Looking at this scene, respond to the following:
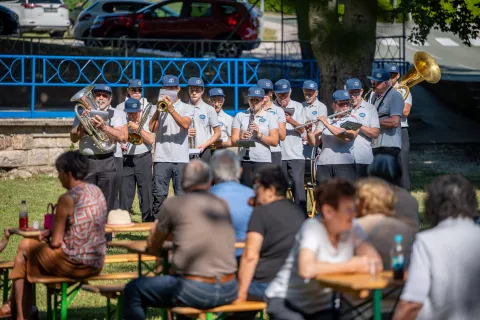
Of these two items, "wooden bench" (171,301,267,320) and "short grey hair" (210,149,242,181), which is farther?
"short grey hair" (210,149,242,181)

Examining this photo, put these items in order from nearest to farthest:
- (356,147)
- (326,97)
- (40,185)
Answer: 1. (356,147)
2. (40,185)
3. (326,97)

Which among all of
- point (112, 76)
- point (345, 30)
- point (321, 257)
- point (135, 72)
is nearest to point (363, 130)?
point (321, 257)

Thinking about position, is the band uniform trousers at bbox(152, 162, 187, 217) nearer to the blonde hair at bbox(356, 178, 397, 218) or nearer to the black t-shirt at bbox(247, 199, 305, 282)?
the black t-shirt at bbox(247, 199, 305, 282)

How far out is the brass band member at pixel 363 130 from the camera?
33.4 feet

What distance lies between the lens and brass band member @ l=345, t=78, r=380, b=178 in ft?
33.4

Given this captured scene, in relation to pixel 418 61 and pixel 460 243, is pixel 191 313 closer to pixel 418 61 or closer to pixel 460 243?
pixel 460 243

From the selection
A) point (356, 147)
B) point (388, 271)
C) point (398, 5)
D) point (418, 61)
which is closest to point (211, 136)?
point (356, 147)

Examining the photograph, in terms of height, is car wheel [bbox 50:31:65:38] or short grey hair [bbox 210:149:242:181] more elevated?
car wheel [bbox 50:31:65:38]

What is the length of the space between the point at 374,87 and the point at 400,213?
475cm

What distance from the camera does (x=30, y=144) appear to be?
15.5m

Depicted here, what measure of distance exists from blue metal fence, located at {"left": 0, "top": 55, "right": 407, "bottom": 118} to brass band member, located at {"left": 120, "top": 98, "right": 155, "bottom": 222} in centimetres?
436

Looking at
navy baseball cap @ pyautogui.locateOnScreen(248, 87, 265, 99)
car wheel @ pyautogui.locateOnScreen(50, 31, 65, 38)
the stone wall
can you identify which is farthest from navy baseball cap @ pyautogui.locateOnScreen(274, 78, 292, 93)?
car wheel @ pyautogui.locateOnScreen(50, 31, 65, 38)

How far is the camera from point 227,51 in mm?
22391

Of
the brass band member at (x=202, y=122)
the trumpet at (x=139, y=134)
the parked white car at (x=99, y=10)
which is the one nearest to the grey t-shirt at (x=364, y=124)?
the brass band member at (x=202, y=122)
